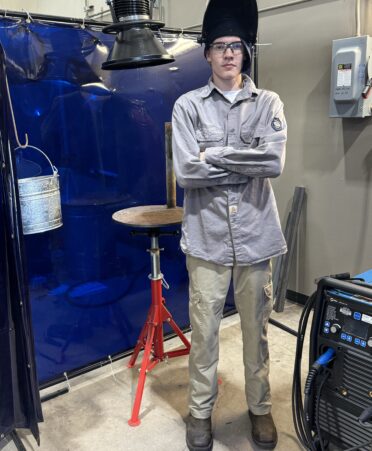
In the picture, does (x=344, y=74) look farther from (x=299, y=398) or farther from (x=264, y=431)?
(x=264, y=431)

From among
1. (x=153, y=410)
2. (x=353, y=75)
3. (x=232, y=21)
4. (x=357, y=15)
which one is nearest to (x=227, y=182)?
(x=232, y=21)

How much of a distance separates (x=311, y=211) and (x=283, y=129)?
150 centimetres

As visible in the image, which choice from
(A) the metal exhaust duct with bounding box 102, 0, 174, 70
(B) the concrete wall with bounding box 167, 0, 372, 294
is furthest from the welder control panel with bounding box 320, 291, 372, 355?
(B) the concrete wall with bounding box 167, 0, 372, 294

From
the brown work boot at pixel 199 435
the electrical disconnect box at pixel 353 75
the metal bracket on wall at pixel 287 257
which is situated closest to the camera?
the brown work boot at pixel 199 435

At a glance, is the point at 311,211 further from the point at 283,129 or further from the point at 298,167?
the point at 283,129

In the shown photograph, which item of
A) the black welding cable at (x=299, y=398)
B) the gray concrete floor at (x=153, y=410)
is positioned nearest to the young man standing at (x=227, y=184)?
the gray concrete floor at (x=153, y=410)

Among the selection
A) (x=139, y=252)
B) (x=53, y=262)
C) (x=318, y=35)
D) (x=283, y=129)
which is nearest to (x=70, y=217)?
(x=53, y=262)

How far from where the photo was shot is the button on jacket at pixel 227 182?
5.55ft

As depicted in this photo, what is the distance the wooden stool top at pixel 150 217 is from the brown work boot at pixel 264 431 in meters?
0.93

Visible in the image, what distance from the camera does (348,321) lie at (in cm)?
130

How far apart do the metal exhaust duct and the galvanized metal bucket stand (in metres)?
0.57

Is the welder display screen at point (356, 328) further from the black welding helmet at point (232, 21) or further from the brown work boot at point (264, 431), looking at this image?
the black welding helmet at point (232, 21)

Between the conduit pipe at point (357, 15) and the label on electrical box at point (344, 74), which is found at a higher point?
the conduit pipe at point (357, 15)

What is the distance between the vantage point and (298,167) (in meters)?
3.09
